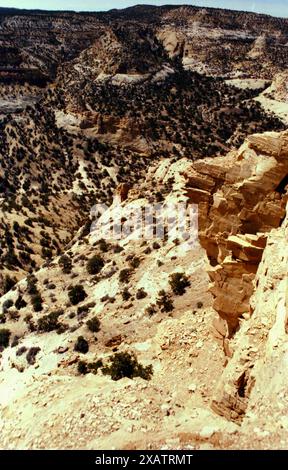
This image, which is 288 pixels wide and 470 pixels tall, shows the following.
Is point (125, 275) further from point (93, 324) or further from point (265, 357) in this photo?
point (265, 357)

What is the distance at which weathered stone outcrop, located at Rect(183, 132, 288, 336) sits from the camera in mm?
19875

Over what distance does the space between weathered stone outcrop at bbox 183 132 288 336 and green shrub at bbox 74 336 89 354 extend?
8623 mm

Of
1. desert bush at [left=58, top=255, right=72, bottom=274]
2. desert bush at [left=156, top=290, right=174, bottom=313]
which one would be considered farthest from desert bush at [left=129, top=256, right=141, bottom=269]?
desert bush at [left=156, top=290, right=174, bottom=313]

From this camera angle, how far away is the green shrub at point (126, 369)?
2289 cm

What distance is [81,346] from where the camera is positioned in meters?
27.9

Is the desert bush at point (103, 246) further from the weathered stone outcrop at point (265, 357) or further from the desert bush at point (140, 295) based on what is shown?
the weathered stone outcrop at point (265, 357)

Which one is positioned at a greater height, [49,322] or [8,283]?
[49,322]

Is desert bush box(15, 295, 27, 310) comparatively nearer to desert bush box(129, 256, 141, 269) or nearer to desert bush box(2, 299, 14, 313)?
desert bush box(2, 299, 14, 313)

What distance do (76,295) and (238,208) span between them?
1847cm

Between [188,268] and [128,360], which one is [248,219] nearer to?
[128,360]

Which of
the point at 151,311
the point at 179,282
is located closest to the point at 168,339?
the point at 151,311

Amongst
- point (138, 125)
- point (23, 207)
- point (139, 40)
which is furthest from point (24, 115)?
point (139, 40)

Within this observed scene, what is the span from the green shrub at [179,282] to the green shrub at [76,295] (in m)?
A: 7.40

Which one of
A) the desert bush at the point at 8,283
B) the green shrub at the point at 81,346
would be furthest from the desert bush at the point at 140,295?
the desert bush at the point at 8,283
